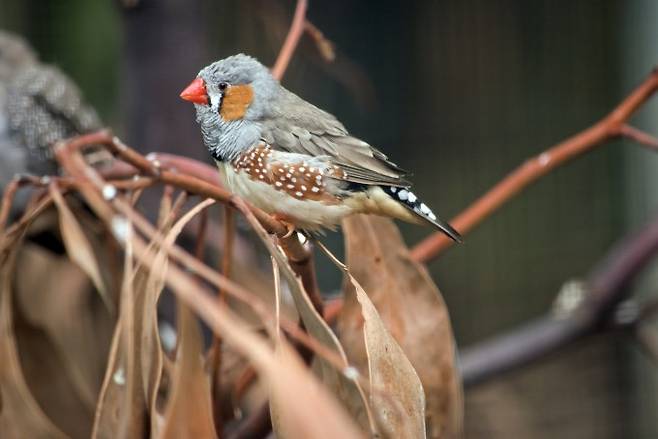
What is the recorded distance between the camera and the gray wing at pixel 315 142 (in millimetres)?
909

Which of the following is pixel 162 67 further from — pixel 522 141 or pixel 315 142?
pixel 522 141

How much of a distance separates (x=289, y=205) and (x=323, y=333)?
0.14 m

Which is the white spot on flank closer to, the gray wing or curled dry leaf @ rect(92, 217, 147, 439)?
curled dry leaf @ rect(92, 217, 147, 439)

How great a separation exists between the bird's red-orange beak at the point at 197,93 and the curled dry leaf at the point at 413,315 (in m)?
0.33

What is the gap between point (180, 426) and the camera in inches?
36.4

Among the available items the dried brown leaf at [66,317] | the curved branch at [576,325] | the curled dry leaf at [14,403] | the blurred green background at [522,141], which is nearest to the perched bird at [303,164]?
the curled dry leaf at [14,403]

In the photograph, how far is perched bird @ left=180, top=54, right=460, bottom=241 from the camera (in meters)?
0.90

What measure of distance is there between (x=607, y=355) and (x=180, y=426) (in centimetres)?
232

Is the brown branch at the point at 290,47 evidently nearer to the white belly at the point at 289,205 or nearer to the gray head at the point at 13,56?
the white belly at the point at 289,205

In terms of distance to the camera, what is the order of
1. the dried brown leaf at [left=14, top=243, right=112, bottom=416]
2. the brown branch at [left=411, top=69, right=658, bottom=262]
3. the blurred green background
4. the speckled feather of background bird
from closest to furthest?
the brown branch at [left=411, top=69, right=658, bottom=262] < the dried brown leaf at [left=14, top=243, right=112, bottom=416] < the speckled feather of background bird < the blurred green background

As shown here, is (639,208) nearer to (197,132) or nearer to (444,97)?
(444,97)

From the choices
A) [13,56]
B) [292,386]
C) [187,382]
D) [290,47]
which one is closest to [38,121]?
[13,56]

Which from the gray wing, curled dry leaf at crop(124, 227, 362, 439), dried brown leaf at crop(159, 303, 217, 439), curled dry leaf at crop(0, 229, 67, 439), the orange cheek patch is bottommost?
curled dry leaf at crop(0, 229, 67, 439)

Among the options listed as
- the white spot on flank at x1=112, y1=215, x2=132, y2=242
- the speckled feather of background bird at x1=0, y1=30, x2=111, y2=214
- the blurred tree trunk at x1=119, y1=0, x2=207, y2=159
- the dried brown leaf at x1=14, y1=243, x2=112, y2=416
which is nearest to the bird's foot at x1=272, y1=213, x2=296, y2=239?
the white spot on flank at x1=112, y1=215, x2=132, y2=242
